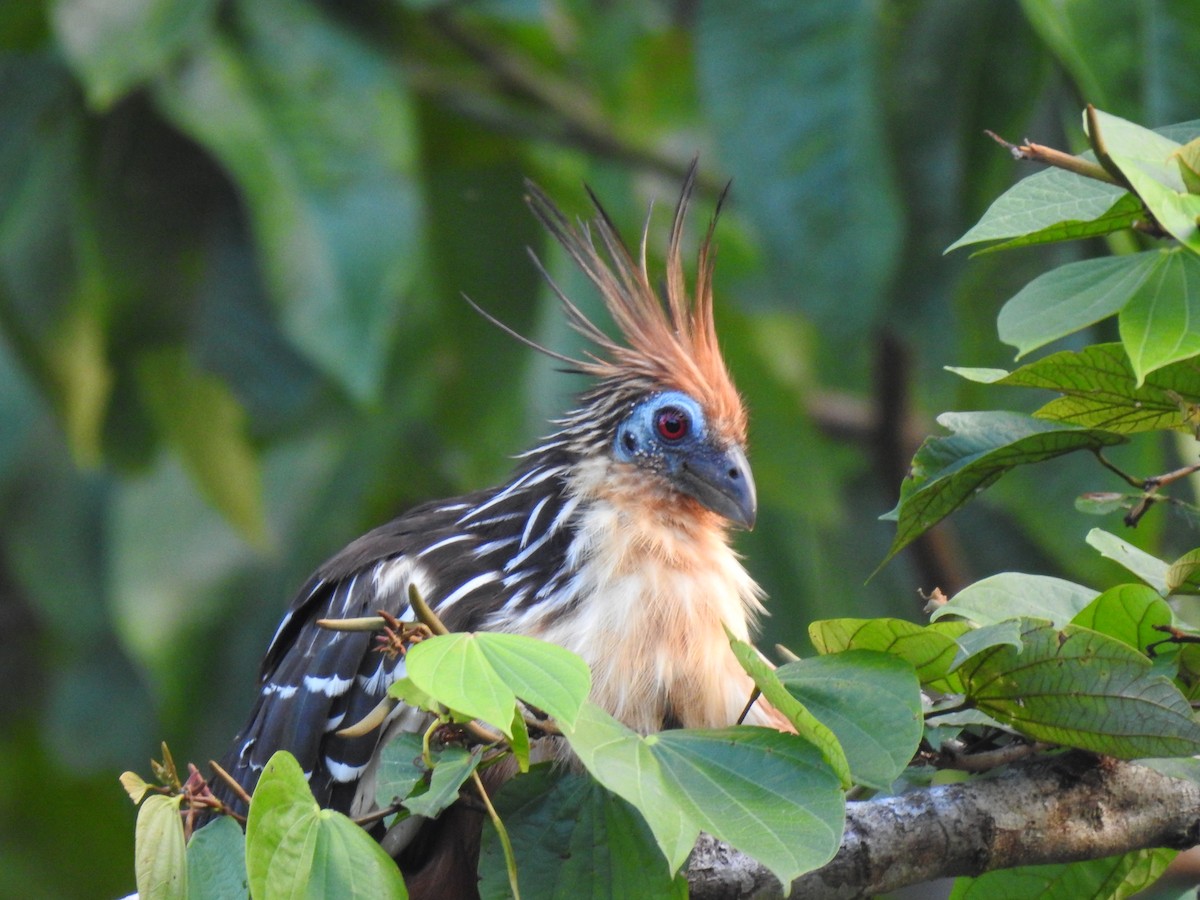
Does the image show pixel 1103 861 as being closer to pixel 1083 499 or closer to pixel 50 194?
pixel 1083 499

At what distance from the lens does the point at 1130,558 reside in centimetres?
200

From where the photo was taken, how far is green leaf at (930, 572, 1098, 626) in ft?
6.25

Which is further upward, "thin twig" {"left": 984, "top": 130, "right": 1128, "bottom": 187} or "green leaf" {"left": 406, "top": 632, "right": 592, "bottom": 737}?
"thin twig" {"left": 984, "top": 130, "right": 1128, "bottom": 187}

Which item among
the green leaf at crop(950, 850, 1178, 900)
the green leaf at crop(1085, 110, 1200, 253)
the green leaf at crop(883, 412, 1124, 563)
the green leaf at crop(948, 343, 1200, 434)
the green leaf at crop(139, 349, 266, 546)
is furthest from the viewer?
the green leaf at crop(139, 349, 266, 546)

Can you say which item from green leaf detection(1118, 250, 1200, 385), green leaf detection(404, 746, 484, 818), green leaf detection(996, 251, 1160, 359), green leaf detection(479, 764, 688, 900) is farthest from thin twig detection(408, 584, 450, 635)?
green leaf detection(1118, 250, 1200, 385)

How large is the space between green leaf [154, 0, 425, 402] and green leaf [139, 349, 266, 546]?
70 centimetres

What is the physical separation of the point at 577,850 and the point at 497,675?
349 millimetres

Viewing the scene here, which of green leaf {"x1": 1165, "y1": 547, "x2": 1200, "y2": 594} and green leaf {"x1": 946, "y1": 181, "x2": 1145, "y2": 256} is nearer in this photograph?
green leaf {"x1": 946, "y1": 181, "x2": 1145, "y2": 256}

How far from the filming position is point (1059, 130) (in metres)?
5.12

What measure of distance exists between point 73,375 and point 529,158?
208 centimetres

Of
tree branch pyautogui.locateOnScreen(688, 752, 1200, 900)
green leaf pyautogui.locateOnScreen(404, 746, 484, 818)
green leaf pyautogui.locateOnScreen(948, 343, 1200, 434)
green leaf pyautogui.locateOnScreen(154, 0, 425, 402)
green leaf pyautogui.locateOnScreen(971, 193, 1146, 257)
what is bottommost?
tree branch pyautogui.locateOnScreen(688, 752, 1200, 900)

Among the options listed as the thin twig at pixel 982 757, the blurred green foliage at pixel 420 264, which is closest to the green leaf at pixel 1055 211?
the thin twig at pixel 982 757

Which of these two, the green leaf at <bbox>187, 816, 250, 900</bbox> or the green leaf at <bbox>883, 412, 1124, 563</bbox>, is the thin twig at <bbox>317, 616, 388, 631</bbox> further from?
the green leaf at <bbox>883, 412, 1124, 563</bbox>

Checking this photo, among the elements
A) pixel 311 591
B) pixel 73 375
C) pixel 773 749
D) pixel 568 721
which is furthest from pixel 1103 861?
pixel 73 375
